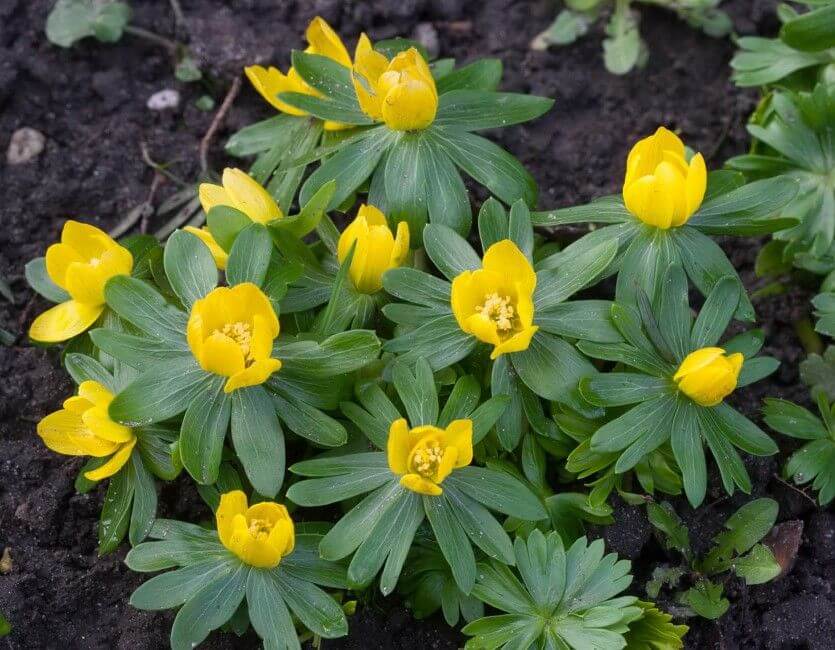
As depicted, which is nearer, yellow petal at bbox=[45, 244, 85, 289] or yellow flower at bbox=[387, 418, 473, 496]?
yellow flower at bbox=[387, 418, 473, 496]

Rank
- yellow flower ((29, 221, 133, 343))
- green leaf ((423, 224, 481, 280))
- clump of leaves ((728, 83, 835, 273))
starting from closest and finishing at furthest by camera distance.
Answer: green leaf ((423, 224, 481, 280)) < yellow flower ((29, 221, 133, 343)) < clump of leaves ((728, 83, 835, 273))

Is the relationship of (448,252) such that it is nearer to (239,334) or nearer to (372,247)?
(372,247)

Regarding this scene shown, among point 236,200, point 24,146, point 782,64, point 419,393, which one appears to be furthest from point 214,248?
point 782,64

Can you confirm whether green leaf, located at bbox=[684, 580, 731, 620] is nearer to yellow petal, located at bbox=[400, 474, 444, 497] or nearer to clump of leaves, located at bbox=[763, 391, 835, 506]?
clump of leaves, located at bbox=[763, 391, 835, 506]

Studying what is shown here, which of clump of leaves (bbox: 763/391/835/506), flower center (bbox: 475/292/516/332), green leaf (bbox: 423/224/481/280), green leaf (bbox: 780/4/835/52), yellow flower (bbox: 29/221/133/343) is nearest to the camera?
flower center (bbox: 475/292/516/332)

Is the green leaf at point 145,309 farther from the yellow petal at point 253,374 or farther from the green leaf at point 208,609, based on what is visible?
the green leaf at point 208,609

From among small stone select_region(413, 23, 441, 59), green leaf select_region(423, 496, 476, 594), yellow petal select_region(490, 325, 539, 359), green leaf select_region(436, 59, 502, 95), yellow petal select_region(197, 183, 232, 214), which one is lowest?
green leaf select_region(423, 496, 476, 594)

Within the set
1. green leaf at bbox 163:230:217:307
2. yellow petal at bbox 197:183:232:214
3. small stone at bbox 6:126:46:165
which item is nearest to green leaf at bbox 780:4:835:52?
yellow petal at bbox 197:183:232:214
